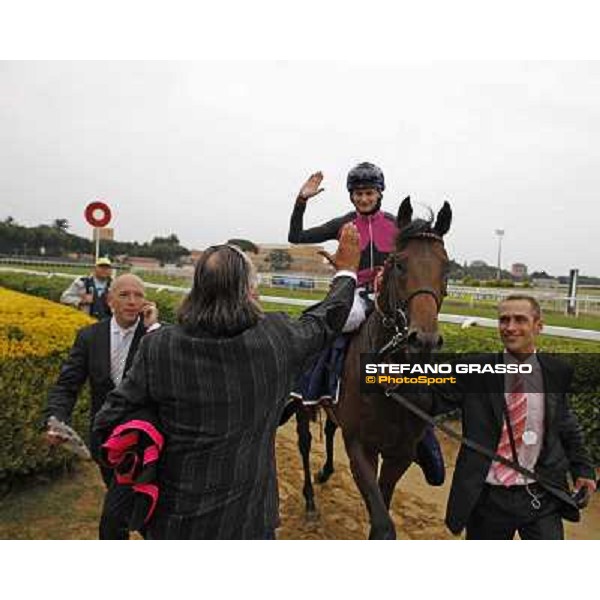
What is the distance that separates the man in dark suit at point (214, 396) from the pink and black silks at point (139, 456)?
37 mm

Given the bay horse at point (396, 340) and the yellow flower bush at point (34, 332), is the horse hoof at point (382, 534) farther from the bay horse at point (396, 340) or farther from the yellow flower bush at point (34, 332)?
the yellow flower bush at point (34, 332)

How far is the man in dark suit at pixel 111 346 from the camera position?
9.70 feet

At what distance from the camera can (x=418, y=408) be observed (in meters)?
2.97

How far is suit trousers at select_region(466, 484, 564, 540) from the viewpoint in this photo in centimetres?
238

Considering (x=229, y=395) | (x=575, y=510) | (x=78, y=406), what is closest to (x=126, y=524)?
(x=229, y=395)

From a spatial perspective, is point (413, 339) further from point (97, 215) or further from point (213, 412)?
point (97, 215)

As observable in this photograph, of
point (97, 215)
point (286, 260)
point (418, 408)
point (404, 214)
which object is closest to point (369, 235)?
point (404, 214)

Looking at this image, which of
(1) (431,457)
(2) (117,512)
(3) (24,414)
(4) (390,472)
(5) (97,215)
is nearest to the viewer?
(2) (117,512)

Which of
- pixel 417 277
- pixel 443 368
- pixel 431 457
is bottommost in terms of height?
pixel 431 457

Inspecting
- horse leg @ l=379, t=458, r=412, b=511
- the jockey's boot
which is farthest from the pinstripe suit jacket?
the jockey's boot

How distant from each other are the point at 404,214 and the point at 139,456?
200 cm

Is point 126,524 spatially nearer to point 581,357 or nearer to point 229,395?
point 229,395

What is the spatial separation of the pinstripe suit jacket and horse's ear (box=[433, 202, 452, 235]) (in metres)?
1.39

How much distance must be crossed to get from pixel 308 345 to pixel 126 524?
3.76 feet
